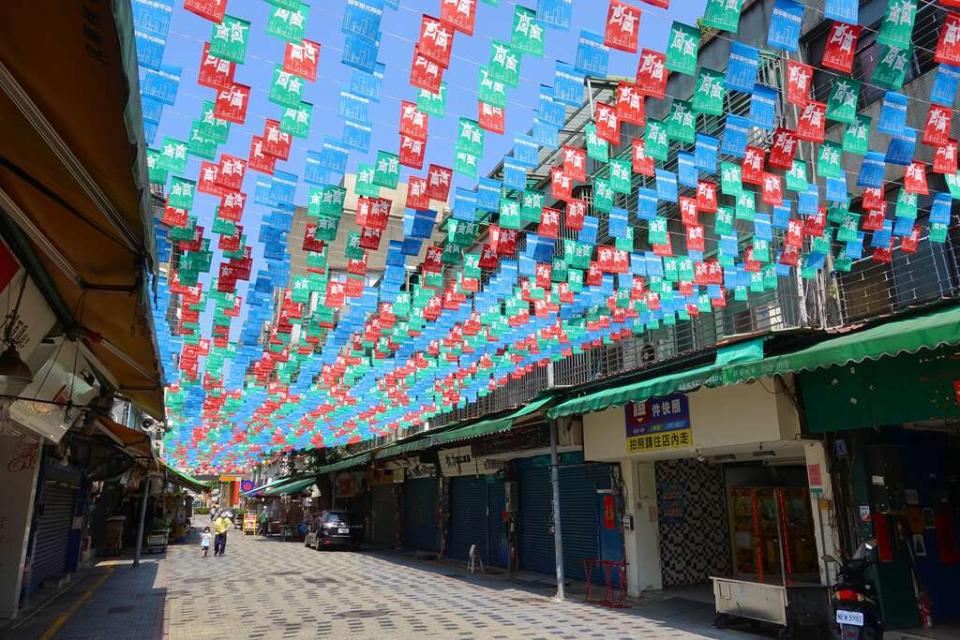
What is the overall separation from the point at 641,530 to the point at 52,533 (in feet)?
45.4

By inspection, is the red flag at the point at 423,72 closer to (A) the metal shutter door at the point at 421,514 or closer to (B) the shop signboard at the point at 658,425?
(B) the shop signboard at the point at 658,425

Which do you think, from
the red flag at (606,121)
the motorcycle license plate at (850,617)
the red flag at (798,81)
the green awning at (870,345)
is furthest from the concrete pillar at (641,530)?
the red flag at (798,81)

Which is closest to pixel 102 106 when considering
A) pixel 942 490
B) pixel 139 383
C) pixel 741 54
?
pixel 741 54

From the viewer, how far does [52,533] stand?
15.5 metres

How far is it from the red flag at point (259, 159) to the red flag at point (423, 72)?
2053 millimetres

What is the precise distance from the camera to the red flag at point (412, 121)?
732 cm

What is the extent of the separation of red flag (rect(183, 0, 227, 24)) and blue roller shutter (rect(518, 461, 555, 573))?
1469 centimetres

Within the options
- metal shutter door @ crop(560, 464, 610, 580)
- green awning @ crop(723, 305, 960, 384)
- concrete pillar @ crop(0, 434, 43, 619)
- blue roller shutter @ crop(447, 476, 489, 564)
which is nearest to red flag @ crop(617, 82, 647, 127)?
green awning @ crop(723, 305, 960, 384)

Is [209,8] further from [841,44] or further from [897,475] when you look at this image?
[897,475]

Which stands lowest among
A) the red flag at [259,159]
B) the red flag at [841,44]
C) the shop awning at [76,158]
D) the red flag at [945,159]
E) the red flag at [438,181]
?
the shop awning at [76,158]

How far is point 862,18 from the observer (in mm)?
12555

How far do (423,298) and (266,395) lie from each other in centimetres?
962

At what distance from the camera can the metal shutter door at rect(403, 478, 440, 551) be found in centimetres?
2561

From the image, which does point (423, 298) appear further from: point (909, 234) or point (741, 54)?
point (909, 234)
